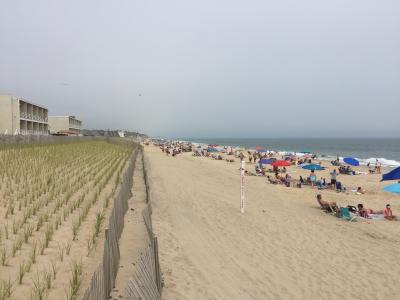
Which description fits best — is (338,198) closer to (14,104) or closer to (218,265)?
(218,265)

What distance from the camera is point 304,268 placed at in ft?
21.4

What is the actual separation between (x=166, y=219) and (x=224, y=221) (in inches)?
59.7

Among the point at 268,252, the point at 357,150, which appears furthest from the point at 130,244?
the point at 357,150

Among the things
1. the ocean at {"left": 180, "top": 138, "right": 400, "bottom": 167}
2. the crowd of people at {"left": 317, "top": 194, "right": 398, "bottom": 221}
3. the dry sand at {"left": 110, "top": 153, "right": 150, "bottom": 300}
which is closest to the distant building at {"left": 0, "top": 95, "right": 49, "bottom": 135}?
the dry sand at {"left": 110, "top": 153, "right": 150, "bottom": 300}

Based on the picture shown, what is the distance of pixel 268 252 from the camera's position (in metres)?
7.26

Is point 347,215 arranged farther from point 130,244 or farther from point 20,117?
point 20,117

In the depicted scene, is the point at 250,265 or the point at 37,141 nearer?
the point at 250,265

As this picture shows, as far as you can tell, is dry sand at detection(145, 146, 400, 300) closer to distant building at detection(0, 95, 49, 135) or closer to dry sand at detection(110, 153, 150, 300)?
dry sand at detection(110, 153, 150, 300)

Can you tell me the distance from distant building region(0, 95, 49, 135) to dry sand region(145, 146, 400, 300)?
31.5m

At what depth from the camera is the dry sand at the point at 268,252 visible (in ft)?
18.2

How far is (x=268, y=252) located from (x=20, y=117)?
146 ft

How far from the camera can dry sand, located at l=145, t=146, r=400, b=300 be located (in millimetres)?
5555

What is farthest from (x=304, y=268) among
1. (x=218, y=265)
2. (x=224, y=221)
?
(x=224, y=221)

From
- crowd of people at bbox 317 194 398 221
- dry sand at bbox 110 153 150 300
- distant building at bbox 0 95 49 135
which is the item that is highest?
distant building at bbox 0 95 49 135
